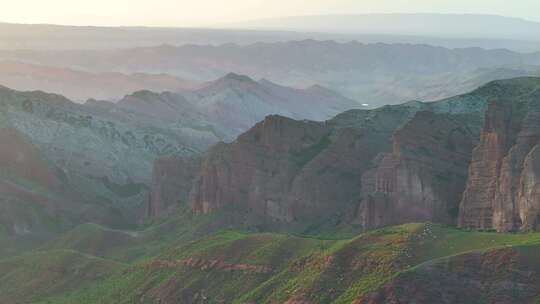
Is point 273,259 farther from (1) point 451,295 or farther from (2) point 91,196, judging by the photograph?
(2) point 91,196

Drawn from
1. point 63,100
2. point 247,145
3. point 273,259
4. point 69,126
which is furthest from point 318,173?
point 63,100

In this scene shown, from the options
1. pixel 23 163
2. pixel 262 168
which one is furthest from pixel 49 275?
pixel 23 163

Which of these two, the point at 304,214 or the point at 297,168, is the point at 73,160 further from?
the point at 304,214

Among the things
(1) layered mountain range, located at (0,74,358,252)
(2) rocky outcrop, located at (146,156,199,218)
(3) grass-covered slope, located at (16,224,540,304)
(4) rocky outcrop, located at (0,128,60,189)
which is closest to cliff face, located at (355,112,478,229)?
(3) grass-covered slope, located at (16,224,540,304)

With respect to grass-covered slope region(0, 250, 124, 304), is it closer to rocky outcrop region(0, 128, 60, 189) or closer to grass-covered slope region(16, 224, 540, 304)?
grass-covered slope region(16, 224, 540, 304)

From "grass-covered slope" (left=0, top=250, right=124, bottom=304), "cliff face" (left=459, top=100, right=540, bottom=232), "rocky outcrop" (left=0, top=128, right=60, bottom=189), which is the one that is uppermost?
"cliff face" (left=459, top=100, right=540, bottom=232)

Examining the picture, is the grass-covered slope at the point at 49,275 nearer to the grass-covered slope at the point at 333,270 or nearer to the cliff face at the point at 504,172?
the grass-covered slope at the point at 333,270

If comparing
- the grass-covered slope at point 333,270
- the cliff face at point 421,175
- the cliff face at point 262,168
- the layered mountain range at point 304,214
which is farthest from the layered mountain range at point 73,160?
the grass-covered slope at point 333,270
